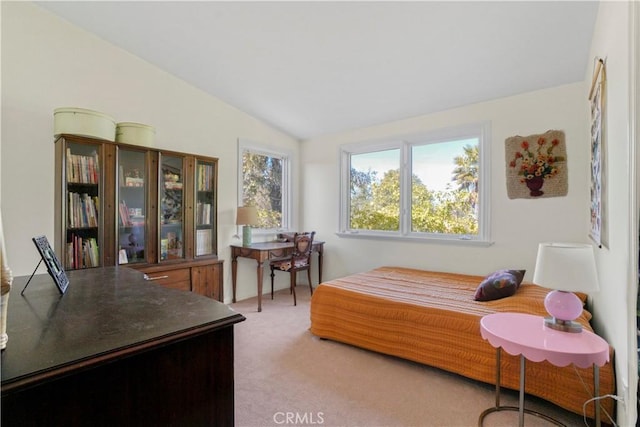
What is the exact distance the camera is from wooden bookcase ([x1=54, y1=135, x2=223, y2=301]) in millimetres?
2473

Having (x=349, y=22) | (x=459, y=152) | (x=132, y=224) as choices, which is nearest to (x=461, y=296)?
(x=459, y=152)

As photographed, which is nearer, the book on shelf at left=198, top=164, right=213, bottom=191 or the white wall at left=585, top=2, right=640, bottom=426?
the white wall at left=585, top=2, right=640, bottom=426

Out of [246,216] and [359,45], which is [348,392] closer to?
[246,216]

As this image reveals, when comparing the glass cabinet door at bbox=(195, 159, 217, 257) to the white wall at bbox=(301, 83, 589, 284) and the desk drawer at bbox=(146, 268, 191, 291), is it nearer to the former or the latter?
the desk drawer at bbox=(146, 268, 191, 291)

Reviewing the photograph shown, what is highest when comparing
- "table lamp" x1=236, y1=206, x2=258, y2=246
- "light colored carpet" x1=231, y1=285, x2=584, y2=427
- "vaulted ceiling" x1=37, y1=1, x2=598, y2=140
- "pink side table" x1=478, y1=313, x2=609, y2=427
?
"vaulted ceiling" x1=37, y1=1, x2=598, y2=140

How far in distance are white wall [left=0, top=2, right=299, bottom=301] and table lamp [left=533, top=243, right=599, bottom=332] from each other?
11.1 feet

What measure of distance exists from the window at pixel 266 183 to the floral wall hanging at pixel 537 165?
2.86 meters

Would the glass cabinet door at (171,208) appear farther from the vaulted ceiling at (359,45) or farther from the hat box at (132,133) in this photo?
the vaulted ceiling at (359,45)

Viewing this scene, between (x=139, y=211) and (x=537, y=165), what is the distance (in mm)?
3723

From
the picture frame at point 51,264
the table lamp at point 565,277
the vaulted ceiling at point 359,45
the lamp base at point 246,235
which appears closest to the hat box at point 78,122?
the vaulted ceiling at point 359,45

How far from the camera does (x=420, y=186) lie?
380 centimetres

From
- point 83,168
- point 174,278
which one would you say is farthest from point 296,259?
point 83,168

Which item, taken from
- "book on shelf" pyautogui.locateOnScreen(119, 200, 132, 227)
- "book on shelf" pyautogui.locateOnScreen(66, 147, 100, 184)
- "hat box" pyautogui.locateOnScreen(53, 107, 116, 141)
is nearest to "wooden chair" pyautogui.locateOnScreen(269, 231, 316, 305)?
"book on shelf" pyautogui.locateOnScreen(119, 200, 132, 227)

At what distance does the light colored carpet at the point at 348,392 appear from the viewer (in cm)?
177
